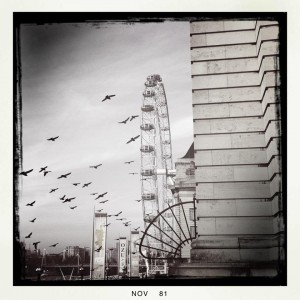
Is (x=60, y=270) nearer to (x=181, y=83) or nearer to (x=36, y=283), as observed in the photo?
(x=36, y=283)

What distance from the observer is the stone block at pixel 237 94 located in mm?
15469

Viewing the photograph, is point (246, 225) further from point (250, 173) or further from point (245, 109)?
point (245, 109)

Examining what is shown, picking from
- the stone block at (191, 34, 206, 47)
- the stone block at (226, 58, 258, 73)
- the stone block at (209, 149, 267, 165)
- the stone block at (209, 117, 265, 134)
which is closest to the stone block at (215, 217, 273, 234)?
the stone block at (209, 149, 267, 165)

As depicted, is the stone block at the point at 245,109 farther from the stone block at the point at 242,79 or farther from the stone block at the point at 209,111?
the stone block at the point at 242,79

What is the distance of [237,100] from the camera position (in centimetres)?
1542

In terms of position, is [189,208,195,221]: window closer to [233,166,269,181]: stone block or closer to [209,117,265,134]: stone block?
[233,166,269,181]: stone block

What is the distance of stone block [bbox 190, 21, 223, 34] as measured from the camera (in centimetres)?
1500

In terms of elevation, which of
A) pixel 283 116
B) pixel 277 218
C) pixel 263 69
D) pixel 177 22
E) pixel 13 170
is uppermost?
pixel 177 22

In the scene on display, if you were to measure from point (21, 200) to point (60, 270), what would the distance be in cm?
179

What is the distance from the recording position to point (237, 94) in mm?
15570

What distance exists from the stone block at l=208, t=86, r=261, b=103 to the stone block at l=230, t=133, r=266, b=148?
2.71 ft

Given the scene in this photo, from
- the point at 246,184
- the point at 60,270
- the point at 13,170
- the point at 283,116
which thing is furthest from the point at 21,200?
the point at 283,116

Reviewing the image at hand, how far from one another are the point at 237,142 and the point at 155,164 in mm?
1967

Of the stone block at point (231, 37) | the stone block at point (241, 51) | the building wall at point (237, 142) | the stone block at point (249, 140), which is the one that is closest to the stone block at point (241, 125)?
the building wall at point (237, 142)
